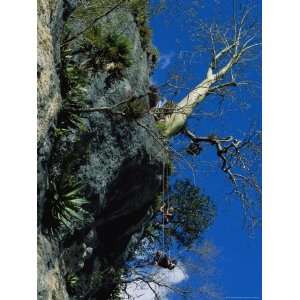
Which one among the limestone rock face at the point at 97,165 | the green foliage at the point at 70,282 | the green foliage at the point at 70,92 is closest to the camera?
the limestone rock face at the point at 97,165

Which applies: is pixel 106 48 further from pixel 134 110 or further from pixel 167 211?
pixel 167 211

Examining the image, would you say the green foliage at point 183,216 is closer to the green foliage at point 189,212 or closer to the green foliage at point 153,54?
the green foliage at point 189,212

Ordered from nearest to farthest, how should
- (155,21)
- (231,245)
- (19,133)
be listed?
(19,133), (231,245), (155,21)

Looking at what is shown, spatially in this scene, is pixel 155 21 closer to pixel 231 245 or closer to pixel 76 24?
pixel 76 24

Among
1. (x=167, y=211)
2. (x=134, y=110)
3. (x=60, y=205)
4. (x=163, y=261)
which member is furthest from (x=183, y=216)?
(x=60, y=205)

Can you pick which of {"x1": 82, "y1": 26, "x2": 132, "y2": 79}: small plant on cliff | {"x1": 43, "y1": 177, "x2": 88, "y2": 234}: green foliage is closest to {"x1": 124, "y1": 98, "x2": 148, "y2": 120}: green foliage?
{"x1": 82, "y1": 26, "x2": 132, "y2": 79}: small plant on cliff

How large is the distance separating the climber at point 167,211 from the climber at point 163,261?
0.64 meters

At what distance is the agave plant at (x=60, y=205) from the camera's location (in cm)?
568

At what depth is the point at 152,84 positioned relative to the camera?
7906 millimetres

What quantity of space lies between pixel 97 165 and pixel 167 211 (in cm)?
120

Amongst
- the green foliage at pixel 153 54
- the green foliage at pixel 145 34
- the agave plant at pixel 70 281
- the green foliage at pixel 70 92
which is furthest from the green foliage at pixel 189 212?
the green foliage at pixel 145 34

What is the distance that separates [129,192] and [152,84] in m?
1.21

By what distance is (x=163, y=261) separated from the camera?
23.4 ft
